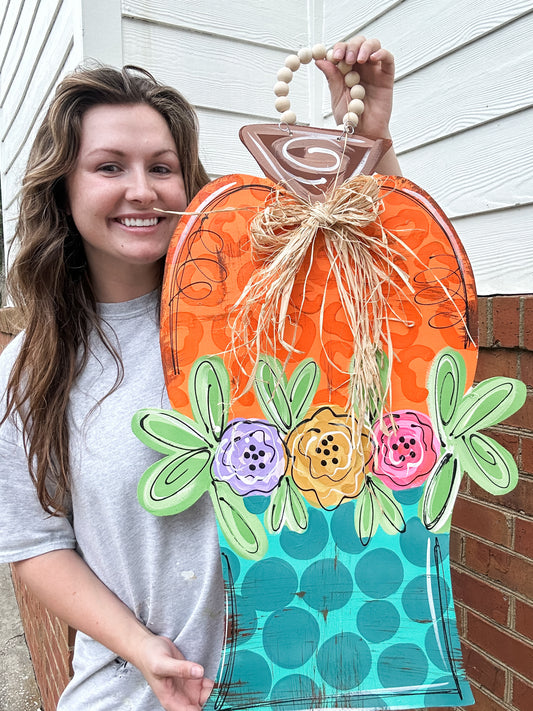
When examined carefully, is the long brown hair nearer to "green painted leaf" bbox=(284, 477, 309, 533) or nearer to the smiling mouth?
the smiling mouth

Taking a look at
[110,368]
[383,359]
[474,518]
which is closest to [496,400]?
[383,359]

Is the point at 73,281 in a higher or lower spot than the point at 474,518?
higher

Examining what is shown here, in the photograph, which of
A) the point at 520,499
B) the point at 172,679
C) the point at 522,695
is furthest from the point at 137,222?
the point at 522,695

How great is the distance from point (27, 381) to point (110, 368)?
0.15 metres

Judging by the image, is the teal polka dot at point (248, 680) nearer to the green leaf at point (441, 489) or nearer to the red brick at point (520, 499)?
the green leaf at point (441, 489)

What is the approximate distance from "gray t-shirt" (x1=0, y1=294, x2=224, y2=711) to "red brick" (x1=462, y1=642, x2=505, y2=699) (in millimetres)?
953

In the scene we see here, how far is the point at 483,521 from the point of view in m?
1.49

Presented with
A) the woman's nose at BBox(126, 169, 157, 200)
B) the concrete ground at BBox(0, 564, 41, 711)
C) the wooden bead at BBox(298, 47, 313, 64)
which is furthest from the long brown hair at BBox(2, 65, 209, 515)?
the concrete ground at BBox(0, 564, 41, 711)

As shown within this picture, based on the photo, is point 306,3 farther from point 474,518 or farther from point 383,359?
point 474,518

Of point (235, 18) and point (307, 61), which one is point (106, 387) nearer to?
point (307, 61)

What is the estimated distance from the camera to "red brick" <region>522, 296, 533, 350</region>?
1.27 meters

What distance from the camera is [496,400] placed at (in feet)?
2.49

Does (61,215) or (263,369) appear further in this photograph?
(61,215)

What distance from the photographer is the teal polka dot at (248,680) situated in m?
0.71
